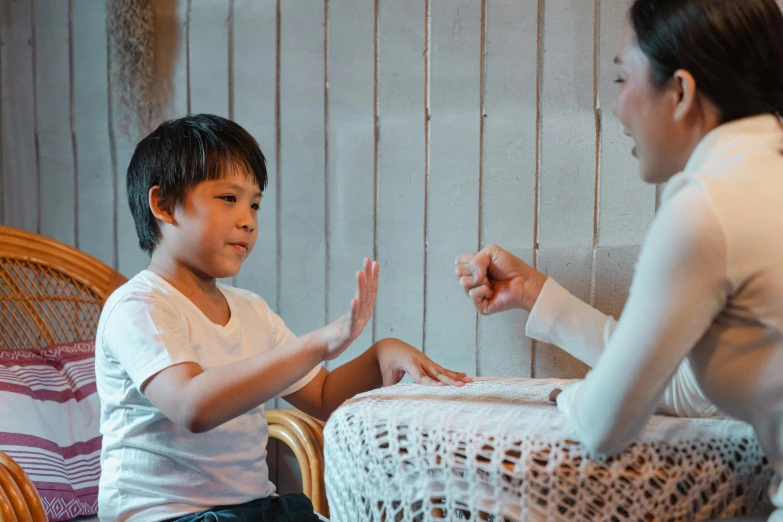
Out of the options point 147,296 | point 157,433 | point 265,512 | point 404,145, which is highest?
point 404,145

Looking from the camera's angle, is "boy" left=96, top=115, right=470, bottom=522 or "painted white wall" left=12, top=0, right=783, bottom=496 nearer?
"boy" left=96, top=115, right=470, bottom=522

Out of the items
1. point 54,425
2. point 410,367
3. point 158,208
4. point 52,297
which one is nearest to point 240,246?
point 158,208

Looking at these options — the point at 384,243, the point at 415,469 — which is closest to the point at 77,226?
the point at 384,243

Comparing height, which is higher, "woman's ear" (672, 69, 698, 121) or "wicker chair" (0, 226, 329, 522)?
"woman's ear" (672, 69, 698, 121)

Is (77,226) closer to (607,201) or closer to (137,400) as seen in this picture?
(137,400)

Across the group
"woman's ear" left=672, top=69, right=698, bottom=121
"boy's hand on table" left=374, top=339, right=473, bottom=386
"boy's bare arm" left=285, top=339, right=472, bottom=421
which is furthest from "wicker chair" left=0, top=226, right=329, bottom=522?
"woman's ear" left=672, top=69, right=698, bottom=121

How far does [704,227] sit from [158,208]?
101 centimetres

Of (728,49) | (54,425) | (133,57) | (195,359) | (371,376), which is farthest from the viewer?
(133,57)

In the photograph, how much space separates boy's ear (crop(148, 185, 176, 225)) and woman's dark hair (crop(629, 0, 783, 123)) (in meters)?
0.92

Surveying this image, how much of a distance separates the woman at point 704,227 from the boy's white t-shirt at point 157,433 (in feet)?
2.22

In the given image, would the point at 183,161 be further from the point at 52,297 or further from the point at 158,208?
the point at 52,297

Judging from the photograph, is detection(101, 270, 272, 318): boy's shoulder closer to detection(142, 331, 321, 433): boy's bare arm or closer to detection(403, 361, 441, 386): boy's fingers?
detection(142, 331, 321, 433): boy's bare arm

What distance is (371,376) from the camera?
5.11 ft

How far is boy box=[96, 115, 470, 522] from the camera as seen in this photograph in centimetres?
120
